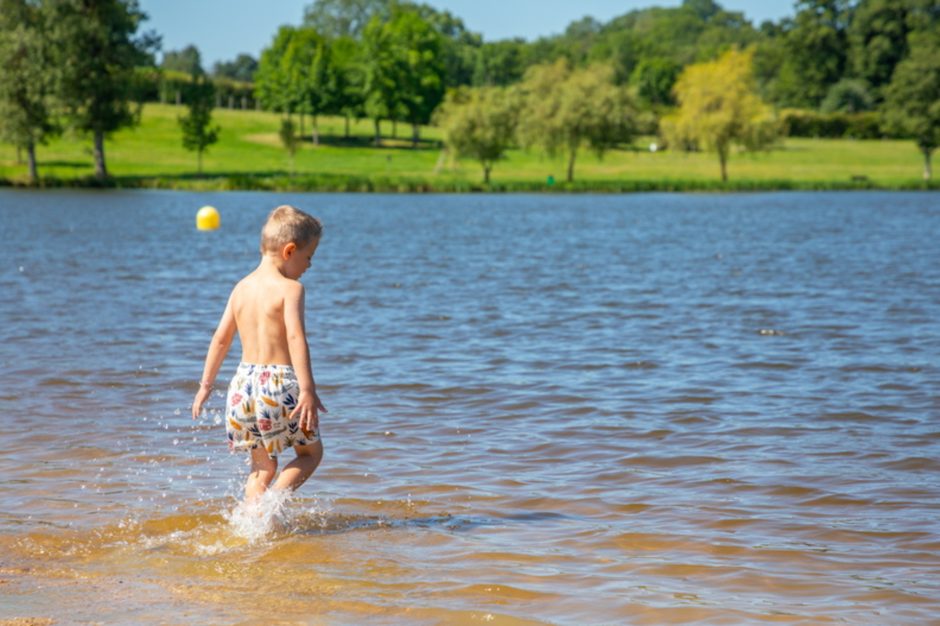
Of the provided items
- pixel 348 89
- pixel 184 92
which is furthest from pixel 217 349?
pixel 184 92

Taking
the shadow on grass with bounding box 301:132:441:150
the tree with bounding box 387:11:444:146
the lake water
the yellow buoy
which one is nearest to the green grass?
the shadow on grass with bounding box 301:132:441:150

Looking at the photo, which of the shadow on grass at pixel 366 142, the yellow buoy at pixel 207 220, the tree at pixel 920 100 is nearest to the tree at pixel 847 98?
the tree at pixel 920 100

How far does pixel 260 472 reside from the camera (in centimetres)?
663

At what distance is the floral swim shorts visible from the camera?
623 centimetres

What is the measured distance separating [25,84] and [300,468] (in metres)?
70.1

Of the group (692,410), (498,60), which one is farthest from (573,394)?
(498,60)

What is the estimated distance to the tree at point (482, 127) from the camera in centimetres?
8225

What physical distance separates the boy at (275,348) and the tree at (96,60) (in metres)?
67.8

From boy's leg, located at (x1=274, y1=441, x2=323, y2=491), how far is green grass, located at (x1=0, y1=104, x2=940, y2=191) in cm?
6844

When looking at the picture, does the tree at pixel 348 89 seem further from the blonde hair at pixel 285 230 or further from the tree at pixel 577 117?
the blonde hair at pixel 285 230

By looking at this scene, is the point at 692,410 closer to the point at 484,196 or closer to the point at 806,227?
the point at 806,227

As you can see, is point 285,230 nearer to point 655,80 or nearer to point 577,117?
point 577,117

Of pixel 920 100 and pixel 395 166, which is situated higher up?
pixel 920 100

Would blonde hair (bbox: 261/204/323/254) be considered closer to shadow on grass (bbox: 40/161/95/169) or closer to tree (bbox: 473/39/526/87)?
shadow on grass (bbox: 40/161/95/169)
